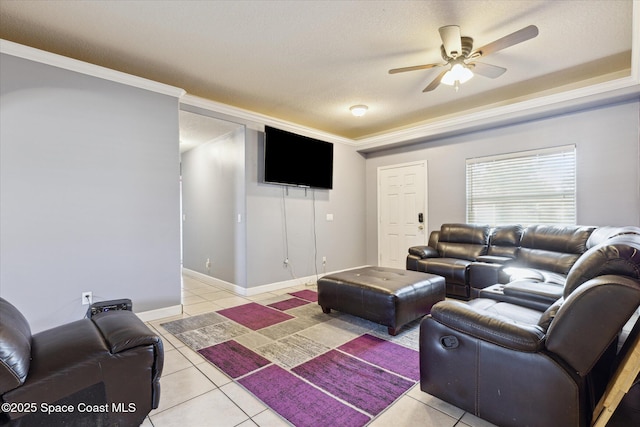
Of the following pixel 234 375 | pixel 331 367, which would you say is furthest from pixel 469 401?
pixel 234 375

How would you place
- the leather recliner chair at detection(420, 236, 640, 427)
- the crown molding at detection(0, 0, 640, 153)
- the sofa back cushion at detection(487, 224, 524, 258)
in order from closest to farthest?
the leather recliner chair at detection(420, 236, 640, 427), the crown molding at detection(0, 0, 640, 153), the sofa back cushion at detection(487, 224, 524, 258)

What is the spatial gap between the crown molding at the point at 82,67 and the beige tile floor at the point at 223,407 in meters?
2.73

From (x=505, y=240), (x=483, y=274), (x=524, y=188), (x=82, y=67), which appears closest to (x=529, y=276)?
(x=483, y=274)

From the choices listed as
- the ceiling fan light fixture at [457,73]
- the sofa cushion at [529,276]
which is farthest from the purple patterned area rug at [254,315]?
the ceiling fan light fixture at [457,73]

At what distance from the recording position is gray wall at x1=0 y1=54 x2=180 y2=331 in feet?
8.30

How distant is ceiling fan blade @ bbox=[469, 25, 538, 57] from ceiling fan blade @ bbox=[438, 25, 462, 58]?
0.62 ft

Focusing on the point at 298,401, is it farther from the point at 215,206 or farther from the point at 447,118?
the point at 447,118

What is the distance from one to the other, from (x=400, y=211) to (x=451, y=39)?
3.57 meters

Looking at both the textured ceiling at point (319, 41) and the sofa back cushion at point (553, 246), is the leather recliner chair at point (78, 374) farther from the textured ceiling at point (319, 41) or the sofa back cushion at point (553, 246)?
the sofa back cushion at point (553, 246)

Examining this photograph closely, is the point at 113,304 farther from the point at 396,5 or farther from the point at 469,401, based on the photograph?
the point at 396,5

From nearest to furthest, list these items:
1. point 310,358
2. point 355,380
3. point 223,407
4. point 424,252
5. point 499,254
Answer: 1. point 223,407
2. point 355,380
3. point 310,358
4. point 499,254
5. point 424,252

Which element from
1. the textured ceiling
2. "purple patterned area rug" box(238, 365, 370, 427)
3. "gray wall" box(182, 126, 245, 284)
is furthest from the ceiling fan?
"gray wall" box(182, 126, 245, 284)

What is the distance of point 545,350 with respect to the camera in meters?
1.34

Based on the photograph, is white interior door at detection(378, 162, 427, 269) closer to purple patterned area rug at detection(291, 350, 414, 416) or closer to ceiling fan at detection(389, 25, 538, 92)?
ceiling fan at detection(389, 25, 538, 92)
